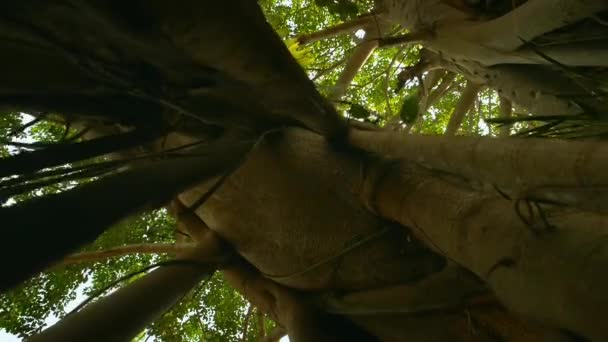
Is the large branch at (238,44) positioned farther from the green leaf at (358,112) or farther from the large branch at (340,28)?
the large branch at (340,28)

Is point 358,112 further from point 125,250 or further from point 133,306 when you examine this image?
point 125,250

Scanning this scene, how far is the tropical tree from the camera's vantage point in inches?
34.6

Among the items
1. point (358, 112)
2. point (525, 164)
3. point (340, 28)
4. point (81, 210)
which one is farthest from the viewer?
point (340, 28)

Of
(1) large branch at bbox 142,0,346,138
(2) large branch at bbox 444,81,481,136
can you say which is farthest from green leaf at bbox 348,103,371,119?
(2) large branch at bbox 444,81,481,136

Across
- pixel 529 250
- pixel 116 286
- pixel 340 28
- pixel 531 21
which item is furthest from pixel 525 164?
pixel 116 286

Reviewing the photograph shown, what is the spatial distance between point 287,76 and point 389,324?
862 millimetres

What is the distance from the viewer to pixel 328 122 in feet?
5.19

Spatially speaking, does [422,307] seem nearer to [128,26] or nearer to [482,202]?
[482,202]

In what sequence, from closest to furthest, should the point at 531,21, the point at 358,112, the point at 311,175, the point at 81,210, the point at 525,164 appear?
1. the point at 81,210
2. the point at 525,164
3. the point at 531,21
4. the point at 311,175
5. the point at 358,112

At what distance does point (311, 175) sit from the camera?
1699mm

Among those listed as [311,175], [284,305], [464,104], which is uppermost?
[311,175]

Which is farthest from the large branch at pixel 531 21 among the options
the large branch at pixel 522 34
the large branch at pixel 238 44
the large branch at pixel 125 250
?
the large branch at pixel 125 250

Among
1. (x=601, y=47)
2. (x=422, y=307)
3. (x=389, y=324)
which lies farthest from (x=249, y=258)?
(x=601, y=47)

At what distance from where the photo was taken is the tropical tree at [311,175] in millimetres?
880
